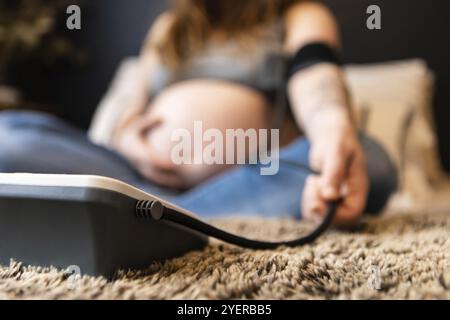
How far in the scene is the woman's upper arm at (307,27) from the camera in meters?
1.00

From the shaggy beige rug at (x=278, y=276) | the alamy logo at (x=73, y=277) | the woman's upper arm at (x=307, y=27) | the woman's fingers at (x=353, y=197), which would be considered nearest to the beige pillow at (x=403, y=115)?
the woman's upper arm at (x=307, y=27)

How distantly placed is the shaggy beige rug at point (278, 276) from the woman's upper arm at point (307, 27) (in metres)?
0.58

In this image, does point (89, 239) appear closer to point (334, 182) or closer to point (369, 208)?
point (334, 182)

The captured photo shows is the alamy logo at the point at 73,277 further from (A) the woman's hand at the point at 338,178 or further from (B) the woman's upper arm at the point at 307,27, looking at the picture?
(B) the woman's upper arm at the point at 307,27

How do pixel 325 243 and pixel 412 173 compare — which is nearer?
pixel 325 243

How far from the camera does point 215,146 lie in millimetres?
1000

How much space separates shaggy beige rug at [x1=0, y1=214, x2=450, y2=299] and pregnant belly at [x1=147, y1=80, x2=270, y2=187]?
0.48 metres

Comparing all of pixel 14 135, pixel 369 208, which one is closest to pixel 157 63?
pixel 14 135

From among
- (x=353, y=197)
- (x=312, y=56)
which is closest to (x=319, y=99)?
(x=312, y=56)

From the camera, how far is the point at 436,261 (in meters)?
0.44

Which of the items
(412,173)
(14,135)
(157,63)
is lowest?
(412,173)

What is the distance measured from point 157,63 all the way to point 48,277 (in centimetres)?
94
